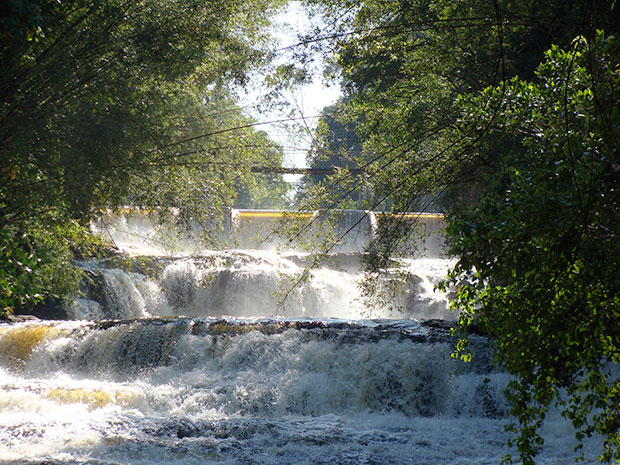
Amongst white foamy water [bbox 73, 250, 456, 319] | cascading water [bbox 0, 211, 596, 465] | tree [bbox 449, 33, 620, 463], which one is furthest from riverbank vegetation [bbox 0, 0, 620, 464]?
white foamy water [bbox 73, 250, 456, 319]

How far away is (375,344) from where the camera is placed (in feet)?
27.7

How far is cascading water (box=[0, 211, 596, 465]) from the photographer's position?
247 inches


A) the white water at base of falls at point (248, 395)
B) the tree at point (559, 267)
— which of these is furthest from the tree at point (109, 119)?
the tree at point (559, 267)

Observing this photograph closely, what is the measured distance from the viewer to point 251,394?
315 inches

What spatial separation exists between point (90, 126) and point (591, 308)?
586 centimetres

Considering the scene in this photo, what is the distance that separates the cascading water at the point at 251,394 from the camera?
20.5ft

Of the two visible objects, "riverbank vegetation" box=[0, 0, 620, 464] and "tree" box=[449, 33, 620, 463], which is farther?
"riverbank vegetation" box=[0, 0, 620, 464]

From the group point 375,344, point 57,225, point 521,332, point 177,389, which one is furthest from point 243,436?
point 521,332

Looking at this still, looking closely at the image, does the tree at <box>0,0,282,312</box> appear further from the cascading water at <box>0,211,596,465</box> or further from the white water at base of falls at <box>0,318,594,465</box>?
the white water at base of falls at <box>0,318,594,465</box>

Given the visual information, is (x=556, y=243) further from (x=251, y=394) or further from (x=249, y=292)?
(x=249, y=292)

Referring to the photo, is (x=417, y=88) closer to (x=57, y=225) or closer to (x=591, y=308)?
(x=57, y=225)

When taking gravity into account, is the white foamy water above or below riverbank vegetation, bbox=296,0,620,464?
below

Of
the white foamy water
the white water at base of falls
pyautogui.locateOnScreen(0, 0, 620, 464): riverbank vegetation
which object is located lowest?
the white water at base of falls

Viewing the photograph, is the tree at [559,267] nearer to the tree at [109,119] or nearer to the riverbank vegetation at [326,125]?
the riverbank vegetation at [326,125]
